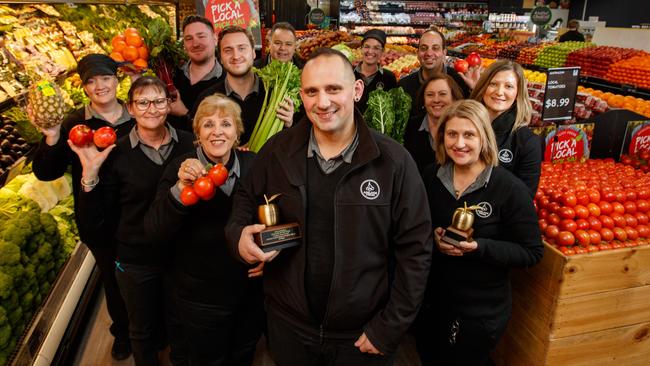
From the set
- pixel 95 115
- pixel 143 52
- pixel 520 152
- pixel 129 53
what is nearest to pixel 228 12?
pixel 143 52

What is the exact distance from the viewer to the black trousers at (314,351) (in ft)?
5.97

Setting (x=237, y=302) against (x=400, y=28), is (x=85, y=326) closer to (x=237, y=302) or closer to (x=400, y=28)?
(x=237, y=302)

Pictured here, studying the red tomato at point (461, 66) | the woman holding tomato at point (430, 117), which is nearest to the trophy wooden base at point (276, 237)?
the woman holding tomato at point (430, 117)

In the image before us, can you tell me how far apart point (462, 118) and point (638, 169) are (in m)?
2.33

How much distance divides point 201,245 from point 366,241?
0.94 meters

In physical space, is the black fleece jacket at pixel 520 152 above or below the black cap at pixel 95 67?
below

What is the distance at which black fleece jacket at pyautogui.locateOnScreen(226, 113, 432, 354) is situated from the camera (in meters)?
1.67

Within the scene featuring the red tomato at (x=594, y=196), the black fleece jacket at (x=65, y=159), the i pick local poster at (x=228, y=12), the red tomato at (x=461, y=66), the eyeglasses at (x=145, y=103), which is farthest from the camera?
the i pick local poster at (x=228, y=12)

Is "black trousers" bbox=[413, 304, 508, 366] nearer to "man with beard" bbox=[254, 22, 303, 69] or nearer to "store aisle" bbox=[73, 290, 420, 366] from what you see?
"store aisle" bbox=[73, 290, 420, 366]

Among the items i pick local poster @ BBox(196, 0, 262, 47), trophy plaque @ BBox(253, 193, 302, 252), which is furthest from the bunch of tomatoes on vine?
i pick local poster @ BBox(196, 0, 262, 47)

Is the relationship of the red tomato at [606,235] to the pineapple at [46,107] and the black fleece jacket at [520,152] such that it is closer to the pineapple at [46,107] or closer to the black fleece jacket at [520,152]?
the black fleece jacket at [520,152]

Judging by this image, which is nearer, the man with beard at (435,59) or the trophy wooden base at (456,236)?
the trophy wooden base at (456,236)

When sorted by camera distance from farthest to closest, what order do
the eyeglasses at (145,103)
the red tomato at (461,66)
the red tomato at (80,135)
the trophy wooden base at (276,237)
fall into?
the red tomato at (461,66), the eyeglasses at (145,103), the red tomato at (80,135), the trophy wooden base at (276,237)

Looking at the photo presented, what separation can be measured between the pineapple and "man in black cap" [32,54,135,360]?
2.2 inches
